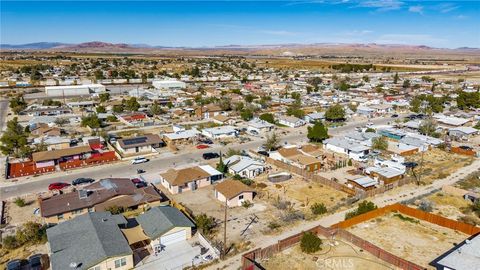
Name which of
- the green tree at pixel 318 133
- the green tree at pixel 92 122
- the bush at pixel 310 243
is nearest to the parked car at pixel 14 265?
the bush at pixel 310 243

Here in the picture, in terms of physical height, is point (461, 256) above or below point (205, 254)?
above

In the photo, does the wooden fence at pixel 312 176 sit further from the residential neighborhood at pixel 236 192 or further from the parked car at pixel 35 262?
the parked car at pixel 35 262

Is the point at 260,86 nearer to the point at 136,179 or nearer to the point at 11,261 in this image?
the point at 136,179

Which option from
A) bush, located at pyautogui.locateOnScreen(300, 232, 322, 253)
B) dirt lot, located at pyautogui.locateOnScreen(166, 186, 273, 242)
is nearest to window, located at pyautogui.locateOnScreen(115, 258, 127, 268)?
dirt lot, located at pyautogui.locateOnScreen(166, 186, 273, 242)

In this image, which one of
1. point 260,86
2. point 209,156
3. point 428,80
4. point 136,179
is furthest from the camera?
point 428,80

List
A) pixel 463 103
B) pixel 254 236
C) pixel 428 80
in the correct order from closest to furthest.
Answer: pixel 254 236 < pixel 463 103 < pixel 428 80

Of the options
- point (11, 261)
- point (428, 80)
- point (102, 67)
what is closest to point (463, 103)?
point (428, 80)
